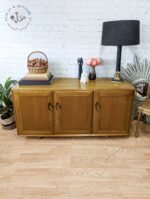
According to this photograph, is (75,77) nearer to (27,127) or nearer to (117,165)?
(27,127)

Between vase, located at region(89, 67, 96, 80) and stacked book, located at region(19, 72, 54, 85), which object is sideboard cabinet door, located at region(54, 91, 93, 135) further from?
vase, located at region(89, 67, 96, 80)

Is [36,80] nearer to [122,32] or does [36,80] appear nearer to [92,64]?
[92,64]

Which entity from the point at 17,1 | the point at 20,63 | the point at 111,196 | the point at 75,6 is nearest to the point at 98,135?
the point at 111,196

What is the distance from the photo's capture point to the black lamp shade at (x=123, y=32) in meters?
1.98

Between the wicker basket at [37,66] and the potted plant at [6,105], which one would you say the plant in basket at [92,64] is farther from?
the potted plant at [6,105]

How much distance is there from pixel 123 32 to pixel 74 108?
3.28 ft

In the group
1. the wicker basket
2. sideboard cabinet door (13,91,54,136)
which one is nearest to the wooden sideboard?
sideboard cabinet door (13,91,54,136)

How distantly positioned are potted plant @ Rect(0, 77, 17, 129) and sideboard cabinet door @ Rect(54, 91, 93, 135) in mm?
705

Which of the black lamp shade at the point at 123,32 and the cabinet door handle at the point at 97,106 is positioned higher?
the black lamp shade at the point at 123,32

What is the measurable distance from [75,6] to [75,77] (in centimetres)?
89

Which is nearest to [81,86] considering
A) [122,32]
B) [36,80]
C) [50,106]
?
[50,106]

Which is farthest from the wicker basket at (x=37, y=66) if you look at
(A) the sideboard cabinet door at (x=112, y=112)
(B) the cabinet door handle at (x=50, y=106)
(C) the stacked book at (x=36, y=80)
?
(A) the sideboard cabinet door at (x=112, y=112)

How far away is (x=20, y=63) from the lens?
98.6 inches

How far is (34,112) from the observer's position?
7.06 ft
